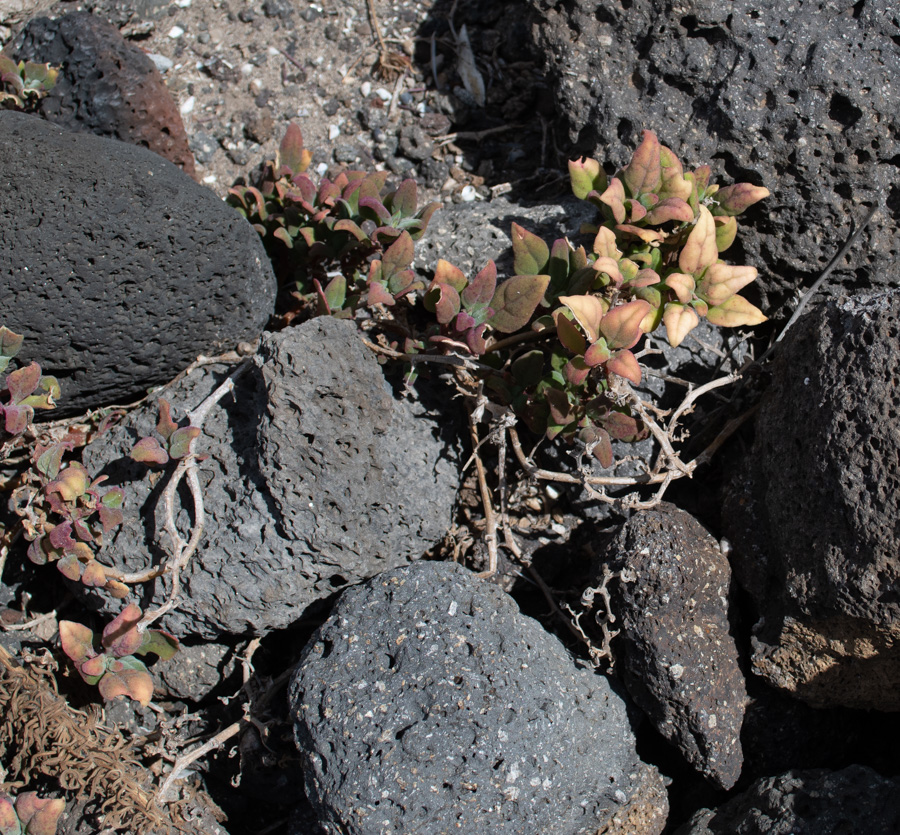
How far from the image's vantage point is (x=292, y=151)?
292cm

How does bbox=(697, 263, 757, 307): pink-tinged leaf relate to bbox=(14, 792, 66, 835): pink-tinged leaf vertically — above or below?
above

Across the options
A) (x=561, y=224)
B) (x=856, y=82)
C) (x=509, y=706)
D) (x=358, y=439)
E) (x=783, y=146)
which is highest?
(x=856, y=82)

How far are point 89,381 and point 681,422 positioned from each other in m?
2.08

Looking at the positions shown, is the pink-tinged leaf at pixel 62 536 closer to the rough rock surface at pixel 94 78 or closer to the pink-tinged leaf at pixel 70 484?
the pink-tinged leaf at pixel 70 484

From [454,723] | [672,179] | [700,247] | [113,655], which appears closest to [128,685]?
[113,655]

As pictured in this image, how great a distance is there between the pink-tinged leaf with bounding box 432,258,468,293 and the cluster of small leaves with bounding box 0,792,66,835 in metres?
1.85

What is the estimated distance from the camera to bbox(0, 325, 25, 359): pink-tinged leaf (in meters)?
2.31

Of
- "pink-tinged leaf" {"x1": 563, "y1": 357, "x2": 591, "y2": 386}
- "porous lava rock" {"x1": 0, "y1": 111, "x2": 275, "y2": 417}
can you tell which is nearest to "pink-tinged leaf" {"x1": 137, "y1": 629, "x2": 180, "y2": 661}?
"porous lava rock" {"x1": 0, "y1": 111, "x2": 275, "y2": 417}

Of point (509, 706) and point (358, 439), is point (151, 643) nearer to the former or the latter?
point (358, 439)

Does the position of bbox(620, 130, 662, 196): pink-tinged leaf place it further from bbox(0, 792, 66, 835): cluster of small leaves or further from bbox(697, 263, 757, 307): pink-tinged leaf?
bbox(0, 792, 66, 835): cluster of small leaves

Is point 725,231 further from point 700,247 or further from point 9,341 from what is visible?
point 9,341

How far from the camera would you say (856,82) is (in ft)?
8.19

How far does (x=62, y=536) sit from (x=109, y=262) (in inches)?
34.3

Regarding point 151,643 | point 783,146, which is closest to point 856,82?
point 783,146
